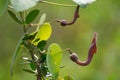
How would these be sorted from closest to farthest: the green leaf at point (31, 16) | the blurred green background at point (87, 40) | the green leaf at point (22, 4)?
the green leaf at point (22, 4) → the green leaf at point (31, 16) → the blurred green background at point (87, 40)

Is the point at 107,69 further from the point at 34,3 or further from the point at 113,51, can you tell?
the point at 34,3

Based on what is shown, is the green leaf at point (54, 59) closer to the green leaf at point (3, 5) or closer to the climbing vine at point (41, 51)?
the climbing vine at point (41, 51)

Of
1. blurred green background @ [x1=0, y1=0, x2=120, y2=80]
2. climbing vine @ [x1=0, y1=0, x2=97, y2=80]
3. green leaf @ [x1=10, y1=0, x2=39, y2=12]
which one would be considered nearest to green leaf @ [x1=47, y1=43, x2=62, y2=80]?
climbing vine @ [x1=0, y1=0, x2=97, y2=80]

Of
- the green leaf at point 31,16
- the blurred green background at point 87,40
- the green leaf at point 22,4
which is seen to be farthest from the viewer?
the blurred green background at point 87,40

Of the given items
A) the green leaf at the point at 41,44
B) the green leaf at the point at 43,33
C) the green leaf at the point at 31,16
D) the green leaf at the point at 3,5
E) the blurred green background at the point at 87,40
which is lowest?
the blurred green background at the point at 87,40

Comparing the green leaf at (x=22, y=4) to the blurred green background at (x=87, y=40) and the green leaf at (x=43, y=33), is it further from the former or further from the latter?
the blurred green background at (x=87, y=40)

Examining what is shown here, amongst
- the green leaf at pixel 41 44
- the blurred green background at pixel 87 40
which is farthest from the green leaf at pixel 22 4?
the blurred green background at pixel 87 40

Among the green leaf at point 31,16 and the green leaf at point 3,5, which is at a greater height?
the green leaf at point 3,5

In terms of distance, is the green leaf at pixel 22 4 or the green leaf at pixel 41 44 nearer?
the green leaf at pixel 22 4

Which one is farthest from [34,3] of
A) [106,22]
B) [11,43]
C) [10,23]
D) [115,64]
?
[10,23]
